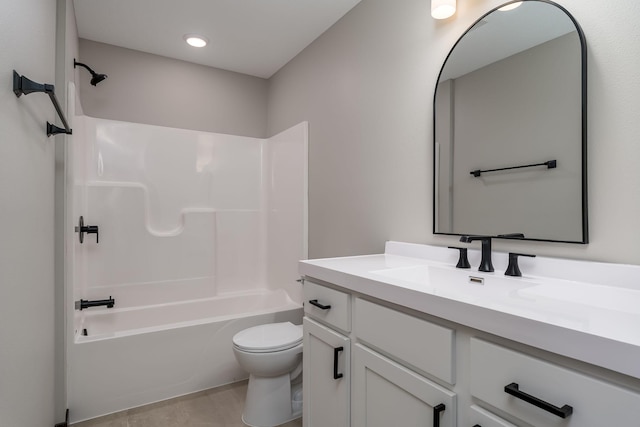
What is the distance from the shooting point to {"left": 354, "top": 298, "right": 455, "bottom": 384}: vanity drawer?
3.07ft

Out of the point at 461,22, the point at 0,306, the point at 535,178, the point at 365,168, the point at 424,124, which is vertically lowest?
the point at 0,306

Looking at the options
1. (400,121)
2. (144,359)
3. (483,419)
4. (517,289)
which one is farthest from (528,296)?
(144,359)

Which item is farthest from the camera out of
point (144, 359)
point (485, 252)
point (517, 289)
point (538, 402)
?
point (144, 359)

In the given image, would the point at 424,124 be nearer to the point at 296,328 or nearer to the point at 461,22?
the point at 461,22

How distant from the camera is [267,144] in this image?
3379 mm

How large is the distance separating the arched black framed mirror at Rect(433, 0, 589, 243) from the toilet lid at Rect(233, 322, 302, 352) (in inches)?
39.7

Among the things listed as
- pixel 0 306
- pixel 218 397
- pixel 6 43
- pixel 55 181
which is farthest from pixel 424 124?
pixel 218 397

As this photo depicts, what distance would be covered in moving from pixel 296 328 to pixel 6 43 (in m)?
1.81

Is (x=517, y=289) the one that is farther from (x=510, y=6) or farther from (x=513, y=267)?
(x=510, y=6)

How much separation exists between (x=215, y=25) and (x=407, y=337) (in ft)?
7.82

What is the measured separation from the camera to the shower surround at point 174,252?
212 cm

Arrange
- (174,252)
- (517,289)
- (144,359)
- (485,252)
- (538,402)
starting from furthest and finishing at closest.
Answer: (174,252)
(144,359)
(485,252)
(517,289)
(538,402)

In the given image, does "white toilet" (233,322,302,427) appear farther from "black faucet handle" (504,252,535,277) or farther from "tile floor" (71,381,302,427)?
"black faucet handle" (504,252,535,277)

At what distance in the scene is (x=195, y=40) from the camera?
2.65 metres
